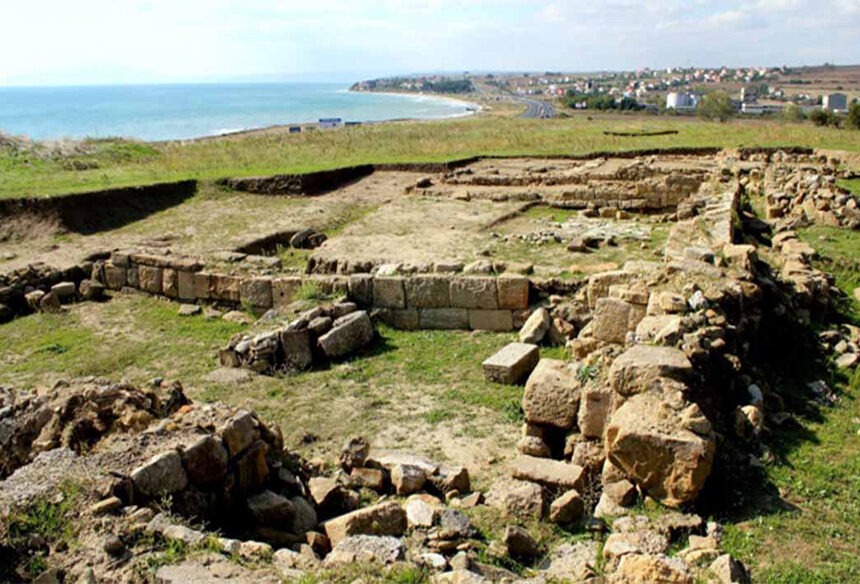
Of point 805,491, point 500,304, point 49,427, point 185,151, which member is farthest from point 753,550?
point 185,151

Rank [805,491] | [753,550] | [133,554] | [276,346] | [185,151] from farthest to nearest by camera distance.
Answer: [185,151]
[276,346]
[805,491]
[753,550]
[133,554]

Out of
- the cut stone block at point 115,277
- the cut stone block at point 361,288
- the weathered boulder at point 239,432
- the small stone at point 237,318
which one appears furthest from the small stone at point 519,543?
the cut stone block at point 115,277

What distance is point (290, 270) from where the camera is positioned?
1254 centimetres

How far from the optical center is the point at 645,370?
19.5ft

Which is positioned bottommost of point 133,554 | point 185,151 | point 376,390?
point 376,390

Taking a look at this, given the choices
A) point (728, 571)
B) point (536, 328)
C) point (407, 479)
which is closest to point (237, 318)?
point (536, 328)

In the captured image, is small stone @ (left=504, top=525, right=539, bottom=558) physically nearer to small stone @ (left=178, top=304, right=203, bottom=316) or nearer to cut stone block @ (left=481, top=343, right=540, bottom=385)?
cut stone block @ (left=481, top=343, right=540, bottom=385)

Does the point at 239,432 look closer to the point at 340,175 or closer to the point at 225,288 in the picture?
the point at 225,288

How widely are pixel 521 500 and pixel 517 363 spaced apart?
3119 millimetres

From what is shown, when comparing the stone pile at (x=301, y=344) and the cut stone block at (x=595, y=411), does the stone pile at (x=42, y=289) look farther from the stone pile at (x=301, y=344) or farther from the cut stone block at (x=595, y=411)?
A: the cut stone block at (x=595, y=411)

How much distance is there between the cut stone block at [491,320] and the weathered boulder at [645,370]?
14.2 feet

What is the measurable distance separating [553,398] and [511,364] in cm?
180

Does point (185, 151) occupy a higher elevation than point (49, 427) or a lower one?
higher

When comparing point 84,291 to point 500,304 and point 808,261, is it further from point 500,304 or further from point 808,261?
point 808,261
